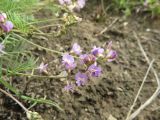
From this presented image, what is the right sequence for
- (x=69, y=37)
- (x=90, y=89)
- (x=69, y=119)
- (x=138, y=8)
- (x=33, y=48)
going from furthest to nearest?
(x=138, y=8), (x=69, y=37), (x=33, y=48), (x=90, y=89), (x=69, y=119)

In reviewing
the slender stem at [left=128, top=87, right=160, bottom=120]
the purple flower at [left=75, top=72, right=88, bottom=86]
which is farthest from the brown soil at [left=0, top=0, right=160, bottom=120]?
the purple flower at [left=75, top=72, right=88, bottom=86]

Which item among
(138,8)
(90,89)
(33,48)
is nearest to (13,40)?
(33,48)

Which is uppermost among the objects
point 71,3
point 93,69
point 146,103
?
point 71,3

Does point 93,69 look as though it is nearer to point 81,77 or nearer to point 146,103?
point 81,77

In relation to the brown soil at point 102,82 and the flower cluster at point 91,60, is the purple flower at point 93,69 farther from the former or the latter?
the brown soil at point 102,82

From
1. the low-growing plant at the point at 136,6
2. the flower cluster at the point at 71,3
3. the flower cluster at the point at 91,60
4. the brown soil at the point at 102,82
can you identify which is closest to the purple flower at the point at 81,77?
the flower cluster at the point at 91,60

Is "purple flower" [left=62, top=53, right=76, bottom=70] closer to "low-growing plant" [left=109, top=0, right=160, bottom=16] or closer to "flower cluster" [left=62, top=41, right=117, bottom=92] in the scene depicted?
"flower cluster" [left=62, top=41, right=117, bottom=92]

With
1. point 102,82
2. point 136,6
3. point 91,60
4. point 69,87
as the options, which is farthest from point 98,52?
point 136,6

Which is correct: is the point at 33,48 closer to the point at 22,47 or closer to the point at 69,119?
the point at 22,47
